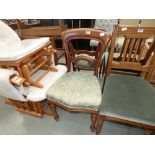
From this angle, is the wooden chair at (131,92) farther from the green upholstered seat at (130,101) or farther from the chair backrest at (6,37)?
the chair backrest at (6,37)

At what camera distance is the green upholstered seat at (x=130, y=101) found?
0.82 m

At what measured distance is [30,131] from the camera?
1.24 metres

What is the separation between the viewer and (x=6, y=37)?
3.96 ft

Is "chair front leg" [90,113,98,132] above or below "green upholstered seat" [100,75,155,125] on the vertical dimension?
below

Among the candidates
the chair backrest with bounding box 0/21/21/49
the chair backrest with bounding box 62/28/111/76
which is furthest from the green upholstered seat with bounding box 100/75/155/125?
the chair backrest with bounding box 0/21/21/49

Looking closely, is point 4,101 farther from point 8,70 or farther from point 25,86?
point 8,70

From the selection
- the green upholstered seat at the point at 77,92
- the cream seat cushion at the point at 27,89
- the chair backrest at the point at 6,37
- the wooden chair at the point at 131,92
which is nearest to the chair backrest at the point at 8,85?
the cream seat cushion at the point at 27,89

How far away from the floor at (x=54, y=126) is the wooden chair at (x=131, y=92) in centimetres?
21

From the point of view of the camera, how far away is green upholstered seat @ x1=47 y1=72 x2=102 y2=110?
3.06 feet

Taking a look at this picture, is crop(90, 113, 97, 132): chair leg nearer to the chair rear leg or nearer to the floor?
the floor

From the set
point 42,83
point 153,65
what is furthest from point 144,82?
point 42,83

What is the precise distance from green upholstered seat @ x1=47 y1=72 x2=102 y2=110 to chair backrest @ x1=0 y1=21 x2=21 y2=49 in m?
0.62

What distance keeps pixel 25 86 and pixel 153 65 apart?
3.76 ft

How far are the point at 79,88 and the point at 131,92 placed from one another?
42cm
